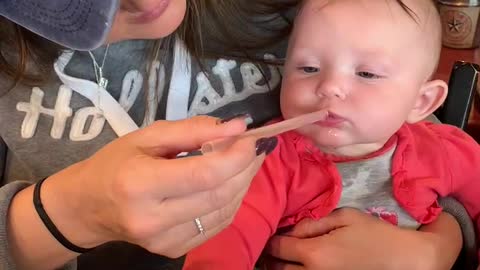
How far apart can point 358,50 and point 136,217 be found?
46cm

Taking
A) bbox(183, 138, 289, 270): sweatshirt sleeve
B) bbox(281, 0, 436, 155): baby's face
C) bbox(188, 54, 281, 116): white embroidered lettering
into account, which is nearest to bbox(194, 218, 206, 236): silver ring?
bbox(183, 138, 289, 270): sweatshirt sleeve

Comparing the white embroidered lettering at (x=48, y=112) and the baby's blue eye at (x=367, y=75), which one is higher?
the baby's blue eye at (x=367, y=75)

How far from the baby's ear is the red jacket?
3 cm

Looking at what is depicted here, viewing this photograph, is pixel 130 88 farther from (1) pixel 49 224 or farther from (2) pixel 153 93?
(1) pixel 49 224

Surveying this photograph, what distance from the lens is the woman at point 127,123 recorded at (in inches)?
27.0

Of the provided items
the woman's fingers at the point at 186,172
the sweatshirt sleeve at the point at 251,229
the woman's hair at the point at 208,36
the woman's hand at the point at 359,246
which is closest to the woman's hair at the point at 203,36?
the woman's hair at the point at 208,36

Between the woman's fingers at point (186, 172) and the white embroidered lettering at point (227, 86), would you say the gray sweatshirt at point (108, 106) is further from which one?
the woman's fingers at point (186, 172)

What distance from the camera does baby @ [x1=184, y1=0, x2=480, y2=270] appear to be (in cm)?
97

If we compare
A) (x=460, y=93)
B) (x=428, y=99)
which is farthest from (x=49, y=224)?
(x=460, y=93)

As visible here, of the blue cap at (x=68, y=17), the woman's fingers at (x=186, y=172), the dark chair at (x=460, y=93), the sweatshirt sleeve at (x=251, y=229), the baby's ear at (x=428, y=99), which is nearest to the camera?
the woman's fingers at (x=186, y=172)

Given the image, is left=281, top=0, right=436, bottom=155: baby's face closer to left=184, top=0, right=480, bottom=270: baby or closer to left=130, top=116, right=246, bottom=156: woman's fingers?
left=184, top=0, right=480, bottom=270: baby

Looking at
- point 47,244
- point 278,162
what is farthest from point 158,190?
point 278,162

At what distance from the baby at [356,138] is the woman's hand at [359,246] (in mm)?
29

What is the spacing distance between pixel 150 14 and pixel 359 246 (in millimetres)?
471
